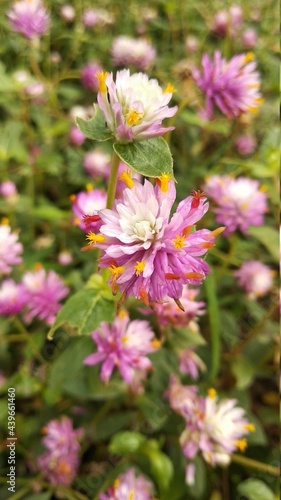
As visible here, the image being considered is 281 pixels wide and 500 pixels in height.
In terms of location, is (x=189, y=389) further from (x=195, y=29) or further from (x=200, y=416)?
(x=195, y=29)

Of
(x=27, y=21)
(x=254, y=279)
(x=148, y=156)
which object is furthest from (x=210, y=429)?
(x=27, y=21)

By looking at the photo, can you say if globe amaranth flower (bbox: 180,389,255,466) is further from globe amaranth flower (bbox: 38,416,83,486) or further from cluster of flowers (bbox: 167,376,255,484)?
globe amaranth flower (bbox: 38,416,83,486)

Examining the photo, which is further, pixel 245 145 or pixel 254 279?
pixel 245 145

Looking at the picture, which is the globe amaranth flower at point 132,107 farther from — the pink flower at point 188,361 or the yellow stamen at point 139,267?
the pink flower at point 188,361

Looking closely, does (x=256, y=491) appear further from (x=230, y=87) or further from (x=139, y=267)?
(x=230, y=87)

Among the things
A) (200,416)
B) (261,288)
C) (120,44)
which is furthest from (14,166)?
(200,416)

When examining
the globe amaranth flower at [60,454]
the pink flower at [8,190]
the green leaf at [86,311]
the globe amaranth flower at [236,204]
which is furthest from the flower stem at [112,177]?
the pink flower at [8,190]

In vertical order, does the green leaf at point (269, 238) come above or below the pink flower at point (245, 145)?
below
